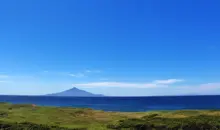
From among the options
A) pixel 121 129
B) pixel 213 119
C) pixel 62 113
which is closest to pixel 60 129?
pixel 121 129

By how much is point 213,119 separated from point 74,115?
32.9 metres

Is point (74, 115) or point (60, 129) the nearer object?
point (60, 129)

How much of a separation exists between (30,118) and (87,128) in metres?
17.3

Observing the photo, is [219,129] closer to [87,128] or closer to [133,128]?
[133,128]

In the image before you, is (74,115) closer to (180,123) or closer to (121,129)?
(121,129)

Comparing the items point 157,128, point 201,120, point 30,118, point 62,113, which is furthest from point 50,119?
point 201,120

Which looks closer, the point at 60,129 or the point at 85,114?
the point at 60,129

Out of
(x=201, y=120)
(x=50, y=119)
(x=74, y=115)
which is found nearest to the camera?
(x=201, y=120)

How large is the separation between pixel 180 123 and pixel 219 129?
6334mm

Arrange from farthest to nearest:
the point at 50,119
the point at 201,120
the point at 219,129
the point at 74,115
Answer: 1. the point at 74,115
2. the point at 50,119
3. the point at 201,120
4. the point at 219,129

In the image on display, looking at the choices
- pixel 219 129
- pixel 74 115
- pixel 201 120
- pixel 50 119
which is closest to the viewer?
pixel 219 129

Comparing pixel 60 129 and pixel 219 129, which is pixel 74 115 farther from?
pixel 219 129

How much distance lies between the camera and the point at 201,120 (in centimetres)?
4991

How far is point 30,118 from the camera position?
60.4m
